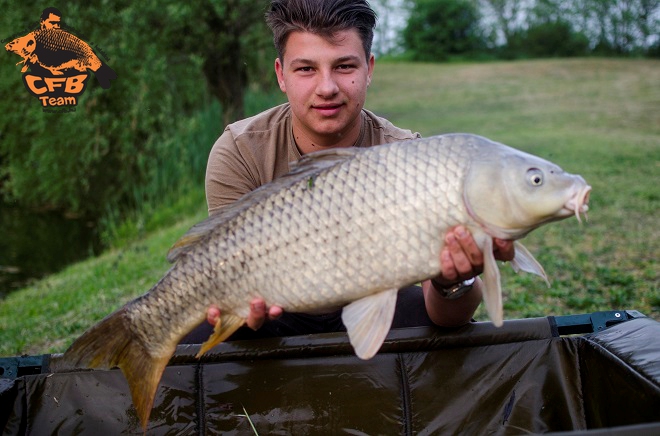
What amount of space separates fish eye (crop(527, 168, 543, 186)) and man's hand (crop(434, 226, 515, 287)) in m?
0.13

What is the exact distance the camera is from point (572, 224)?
4148 mm

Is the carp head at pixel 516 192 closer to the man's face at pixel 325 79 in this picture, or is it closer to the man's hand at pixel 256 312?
the man's hand at pixel 256 312

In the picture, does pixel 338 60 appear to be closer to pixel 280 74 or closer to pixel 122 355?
pixel 280 74

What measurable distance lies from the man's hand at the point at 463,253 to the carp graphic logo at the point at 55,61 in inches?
162

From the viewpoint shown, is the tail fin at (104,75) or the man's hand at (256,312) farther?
the tail fin at (104,75)

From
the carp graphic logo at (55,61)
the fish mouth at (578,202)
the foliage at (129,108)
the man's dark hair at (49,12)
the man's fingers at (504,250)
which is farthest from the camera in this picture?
the foliage at (129,108)

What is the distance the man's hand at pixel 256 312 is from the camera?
4.40 feet

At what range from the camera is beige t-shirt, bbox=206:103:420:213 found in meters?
1.75

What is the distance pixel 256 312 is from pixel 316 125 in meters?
0.53

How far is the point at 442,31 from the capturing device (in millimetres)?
26797

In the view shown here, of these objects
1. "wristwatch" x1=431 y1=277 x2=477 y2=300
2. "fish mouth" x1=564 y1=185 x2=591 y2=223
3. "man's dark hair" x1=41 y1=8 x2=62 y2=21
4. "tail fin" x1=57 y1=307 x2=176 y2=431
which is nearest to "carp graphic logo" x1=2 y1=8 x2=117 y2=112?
"man's dark hair" x1=41 y1=8 x2=62 y2=21

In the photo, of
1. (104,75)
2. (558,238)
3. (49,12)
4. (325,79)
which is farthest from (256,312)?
(104,75)

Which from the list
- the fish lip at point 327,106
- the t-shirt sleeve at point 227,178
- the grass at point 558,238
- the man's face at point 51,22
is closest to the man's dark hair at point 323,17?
the fish lip at point 327,106

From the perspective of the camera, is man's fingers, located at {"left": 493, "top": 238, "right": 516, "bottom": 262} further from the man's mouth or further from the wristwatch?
the man's mouth
